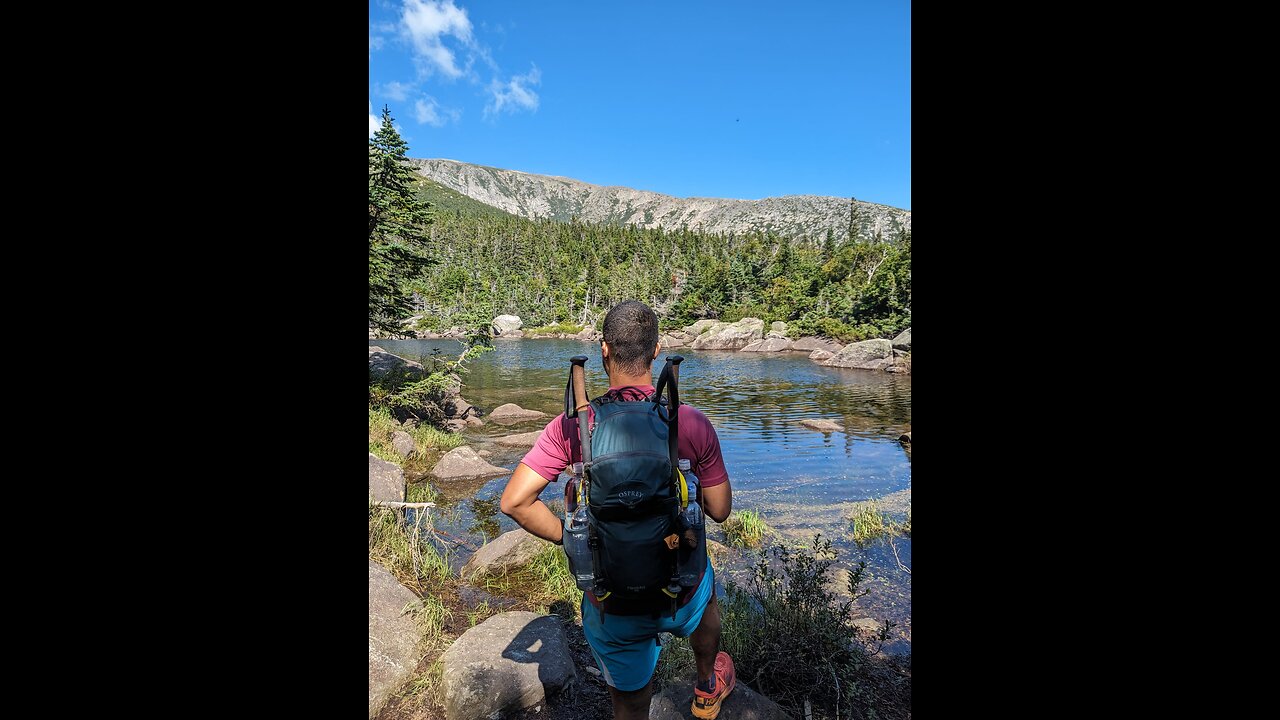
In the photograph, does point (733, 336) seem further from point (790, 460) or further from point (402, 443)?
point (402, 443)

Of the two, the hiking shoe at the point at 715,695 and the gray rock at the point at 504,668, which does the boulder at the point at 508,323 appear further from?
the hiking shoe at the point at 715,695

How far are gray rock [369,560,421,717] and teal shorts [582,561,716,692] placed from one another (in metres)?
1.92

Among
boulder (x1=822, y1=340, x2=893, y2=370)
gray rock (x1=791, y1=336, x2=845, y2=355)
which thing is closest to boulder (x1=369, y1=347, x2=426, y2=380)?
boulder (x1=822, y1=340, x2=893, y2=370)

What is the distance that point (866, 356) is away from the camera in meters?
32.8

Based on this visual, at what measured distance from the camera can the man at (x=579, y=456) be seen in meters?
2.47

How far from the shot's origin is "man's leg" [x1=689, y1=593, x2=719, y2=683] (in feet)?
9.60

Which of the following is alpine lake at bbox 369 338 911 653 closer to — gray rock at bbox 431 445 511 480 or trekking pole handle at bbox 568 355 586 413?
gray rock at bbox 431 445 511 480

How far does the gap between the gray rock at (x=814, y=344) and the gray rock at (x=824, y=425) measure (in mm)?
24675

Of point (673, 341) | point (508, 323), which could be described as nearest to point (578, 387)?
point (673, 341)

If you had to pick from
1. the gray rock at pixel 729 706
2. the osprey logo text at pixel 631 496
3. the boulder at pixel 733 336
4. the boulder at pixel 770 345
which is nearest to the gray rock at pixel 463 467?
the gray rock at pixel 729 706
